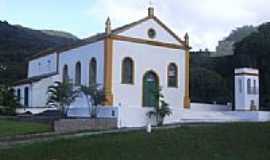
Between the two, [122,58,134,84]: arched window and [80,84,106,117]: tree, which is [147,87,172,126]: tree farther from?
[122,58,134,84]: arched window

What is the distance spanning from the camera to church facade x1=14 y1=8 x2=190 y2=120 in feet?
106

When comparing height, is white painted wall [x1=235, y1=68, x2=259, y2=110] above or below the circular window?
below

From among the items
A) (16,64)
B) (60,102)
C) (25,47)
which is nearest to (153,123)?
(60,102)

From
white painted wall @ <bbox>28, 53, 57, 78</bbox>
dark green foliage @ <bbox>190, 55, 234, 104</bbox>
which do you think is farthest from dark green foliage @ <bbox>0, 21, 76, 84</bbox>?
dark green foliage @ <bbox>190, 55, 234, 104</bbox>

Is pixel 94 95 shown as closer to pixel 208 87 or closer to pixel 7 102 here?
pixel 7 102

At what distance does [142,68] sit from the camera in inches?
1334

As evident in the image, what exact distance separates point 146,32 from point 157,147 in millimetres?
16810

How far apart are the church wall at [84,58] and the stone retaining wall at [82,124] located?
6000 millimetres

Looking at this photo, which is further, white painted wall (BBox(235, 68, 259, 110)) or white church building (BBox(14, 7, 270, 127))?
white painted wall (BBox(235, 68, 259, 110))

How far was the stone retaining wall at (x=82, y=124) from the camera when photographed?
2460 cm

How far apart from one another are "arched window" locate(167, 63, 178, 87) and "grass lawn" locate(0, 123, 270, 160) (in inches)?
532

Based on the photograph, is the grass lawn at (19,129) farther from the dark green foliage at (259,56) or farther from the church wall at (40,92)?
the dark green foliage at (259,56)

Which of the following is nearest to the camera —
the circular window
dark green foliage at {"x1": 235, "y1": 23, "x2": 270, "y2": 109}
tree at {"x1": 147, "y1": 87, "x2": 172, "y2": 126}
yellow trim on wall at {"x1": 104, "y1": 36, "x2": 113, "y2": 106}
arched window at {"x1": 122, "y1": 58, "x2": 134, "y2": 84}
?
tree at {"x1": 147, "y1": 87, "x2": 172, "y2": 126}

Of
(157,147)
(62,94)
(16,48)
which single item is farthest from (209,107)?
(16,48)
